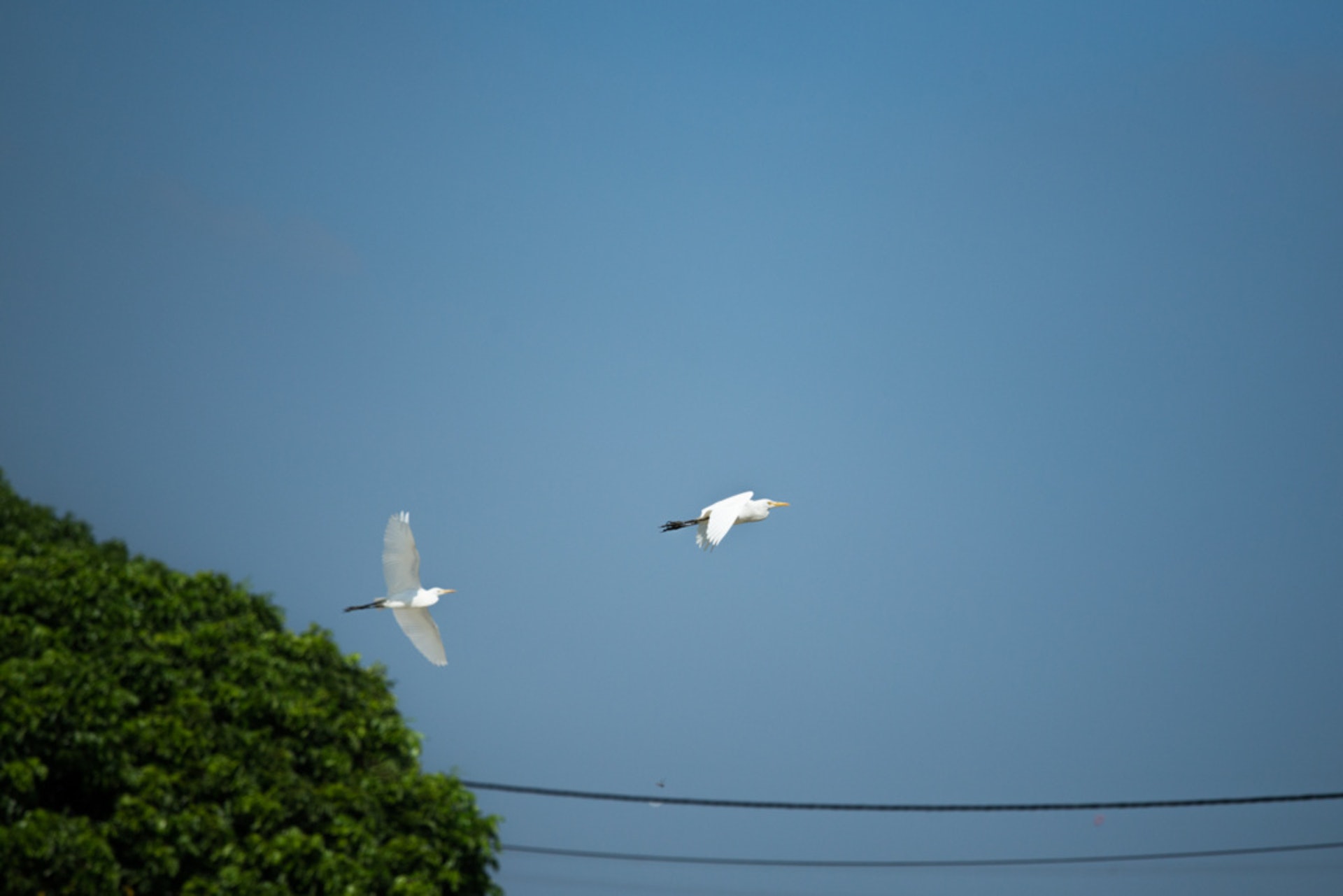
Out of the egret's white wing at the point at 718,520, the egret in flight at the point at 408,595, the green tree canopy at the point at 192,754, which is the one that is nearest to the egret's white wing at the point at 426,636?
the egret in flight at the point at 408,595

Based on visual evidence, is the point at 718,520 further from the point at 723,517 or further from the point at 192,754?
the point at 192,754

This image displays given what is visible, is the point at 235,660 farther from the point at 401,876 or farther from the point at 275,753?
the point at 401,876

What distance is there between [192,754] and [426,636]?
947 cm

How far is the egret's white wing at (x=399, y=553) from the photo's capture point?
2016 centimetres

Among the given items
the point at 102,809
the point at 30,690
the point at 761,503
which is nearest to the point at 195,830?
the point at 102,809

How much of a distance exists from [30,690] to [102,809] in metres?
1.11

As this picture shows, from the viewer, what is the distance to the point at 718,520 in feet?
58.9

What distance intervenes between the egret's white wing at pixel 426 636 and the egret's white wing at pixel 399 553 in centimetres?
68

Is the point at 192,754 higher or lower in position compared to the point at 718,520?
lower

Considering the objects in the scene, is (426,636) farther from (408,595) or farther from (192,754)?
(192,754)

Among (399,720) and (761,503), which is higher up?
(761,503)

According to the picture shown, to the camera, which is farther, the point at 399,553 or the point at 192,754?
the point at 399,553

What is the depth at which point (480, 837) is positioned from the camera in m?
12.3

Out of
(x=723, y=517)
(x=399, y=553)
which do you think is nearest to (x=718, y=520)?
(x=723, y=517)
